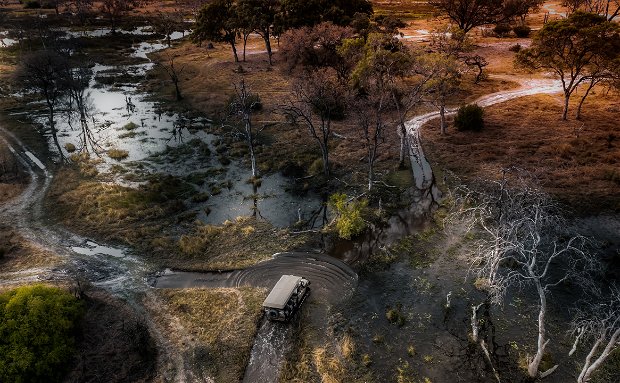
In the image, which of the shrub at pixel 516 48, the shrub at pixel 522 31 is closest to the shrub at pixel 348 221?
the shrub at pixel 516 48

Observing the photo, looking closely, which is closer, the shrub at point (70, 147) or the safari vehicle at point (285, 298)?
the safari vehicle at point (285, 298)

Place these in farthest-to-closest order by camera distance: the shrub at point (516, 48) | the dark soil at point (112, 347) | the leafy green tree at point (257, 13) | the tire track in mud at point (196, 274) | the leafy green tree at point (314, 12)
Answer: the shrub at point (516, 48)
the leafy green tree at point (257, 13)
the leafy green tree at point (314, 12)
the tire track in mud at point (196, 274)
the dark soil at point (112, 347)

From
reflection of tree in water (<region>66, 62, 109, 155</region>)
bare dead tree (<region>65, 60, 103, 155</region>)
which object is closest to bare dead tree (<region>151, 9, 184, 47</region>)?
bare dead tree (<region>65, 60, 103, 155</region>)

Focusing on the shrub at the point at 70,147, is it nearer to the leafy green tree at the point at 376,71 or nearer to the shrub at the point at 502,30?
the leafy green tree at the point at 376,71

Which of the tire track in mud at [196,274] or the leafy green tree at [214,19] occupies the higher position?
the leafy green tree at [214,19]

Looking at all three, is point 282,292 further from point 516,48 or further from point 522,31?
point 522,31

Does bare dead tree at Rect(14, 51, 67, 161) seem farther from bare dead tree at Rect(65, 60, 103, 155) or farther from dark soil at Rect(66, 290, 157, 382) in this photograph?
dark soil at Rect(66, 290, 157, 382)

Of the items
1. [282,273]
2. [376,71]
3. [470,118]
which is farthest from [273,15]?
[282,273]

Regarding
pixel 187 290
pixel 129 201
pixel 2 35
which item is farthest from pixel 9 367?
pixel 2 35
